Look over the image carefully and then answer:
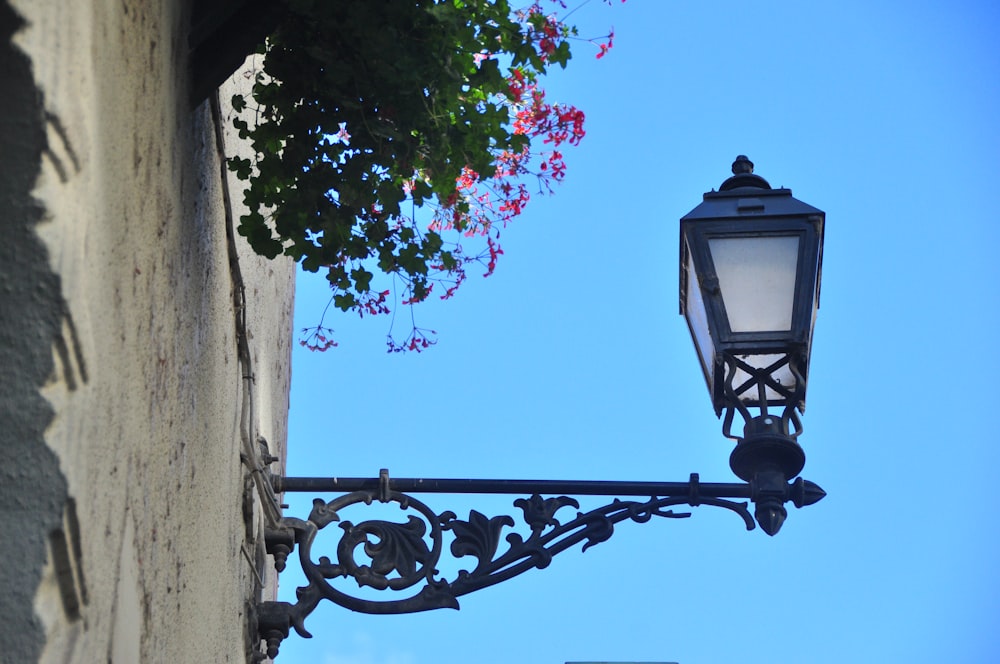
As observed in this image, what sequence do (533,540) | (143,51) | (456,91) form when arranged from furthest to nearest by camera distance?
(533,540), (456,91), (143,51)

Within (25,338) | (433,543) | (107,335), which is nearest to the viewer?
(25,338)

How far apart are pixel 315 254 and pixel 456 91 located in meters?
0.46

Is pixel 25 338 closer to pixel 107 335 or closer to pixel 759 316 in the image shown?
pixel 107 335

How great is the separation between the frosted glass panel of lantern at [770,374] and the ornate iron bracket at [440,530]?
25 cm

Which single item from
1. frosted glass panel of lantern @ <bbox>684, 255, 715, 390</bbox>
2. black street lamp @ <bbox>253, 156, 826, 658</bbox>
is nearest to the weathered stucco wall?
black street lamp @ <bbox>253, 156, 826, 658</bbox>

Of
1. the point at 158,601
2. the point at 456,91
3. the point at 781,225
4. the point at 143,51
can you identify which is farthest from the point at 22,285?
the point at 781,225

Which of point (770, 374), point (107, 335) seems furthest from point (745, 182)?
point (107, 335)

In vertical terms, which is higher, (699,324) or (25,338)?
(699,324)

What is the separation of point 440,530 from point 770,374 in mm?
1009

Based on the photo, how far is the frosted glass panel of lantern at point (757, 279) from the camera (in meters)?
4.05

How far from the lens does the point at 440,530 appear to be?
3938mm

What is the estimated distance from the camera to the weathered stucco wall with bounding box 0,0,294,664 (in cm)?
159

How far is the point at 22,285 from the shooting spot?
1.60 meters

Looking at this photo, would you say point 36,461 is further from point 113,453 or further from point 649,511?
point 649,511
